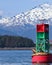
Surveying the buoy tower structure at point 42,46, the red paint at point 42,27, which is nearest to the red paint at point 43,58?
the buoy tower structure at point 42,46

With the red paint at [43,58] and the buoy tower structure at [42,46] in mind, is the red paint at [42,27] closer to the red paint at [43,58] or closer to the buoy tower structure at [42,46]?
the buoy tower structure at [42,46]

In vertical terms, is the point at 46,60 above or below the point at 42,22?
below

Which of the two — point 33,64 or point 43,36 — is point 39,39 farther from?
point 33,64

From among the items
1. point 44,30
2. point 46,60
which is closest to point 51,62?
point 46,60

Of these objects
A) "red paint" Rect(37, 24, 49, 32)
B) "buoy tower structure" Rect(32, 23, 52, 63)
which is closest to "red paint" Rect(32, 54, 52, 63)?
"buoy tower structure" Rect(32, 23, 52, 63)

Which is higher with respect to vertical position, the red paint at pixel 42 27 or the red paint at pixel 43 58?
the red paint at pixel 42 27

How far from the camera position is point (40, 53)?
68312mm

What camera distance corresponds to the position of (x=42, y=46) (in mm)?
71625

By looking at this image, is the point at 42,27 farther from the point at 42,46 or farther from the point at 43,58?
the point at 43,58

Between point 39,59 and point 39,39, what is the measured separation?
498 centimetres

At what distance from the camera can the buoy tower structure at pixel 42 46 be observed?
220ft

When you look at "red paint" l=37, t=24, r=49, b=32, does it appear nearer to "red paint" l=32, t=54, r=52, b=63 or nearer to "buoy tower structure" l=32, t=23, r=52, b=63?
"buoy tower structure" l=32, t=23, r=52, b=63

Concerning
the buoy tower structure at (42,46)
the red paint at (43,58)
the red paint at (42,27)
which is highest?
the red paint at (42,27)

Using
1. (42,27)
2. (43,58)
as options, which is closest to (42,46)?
(42,27)
